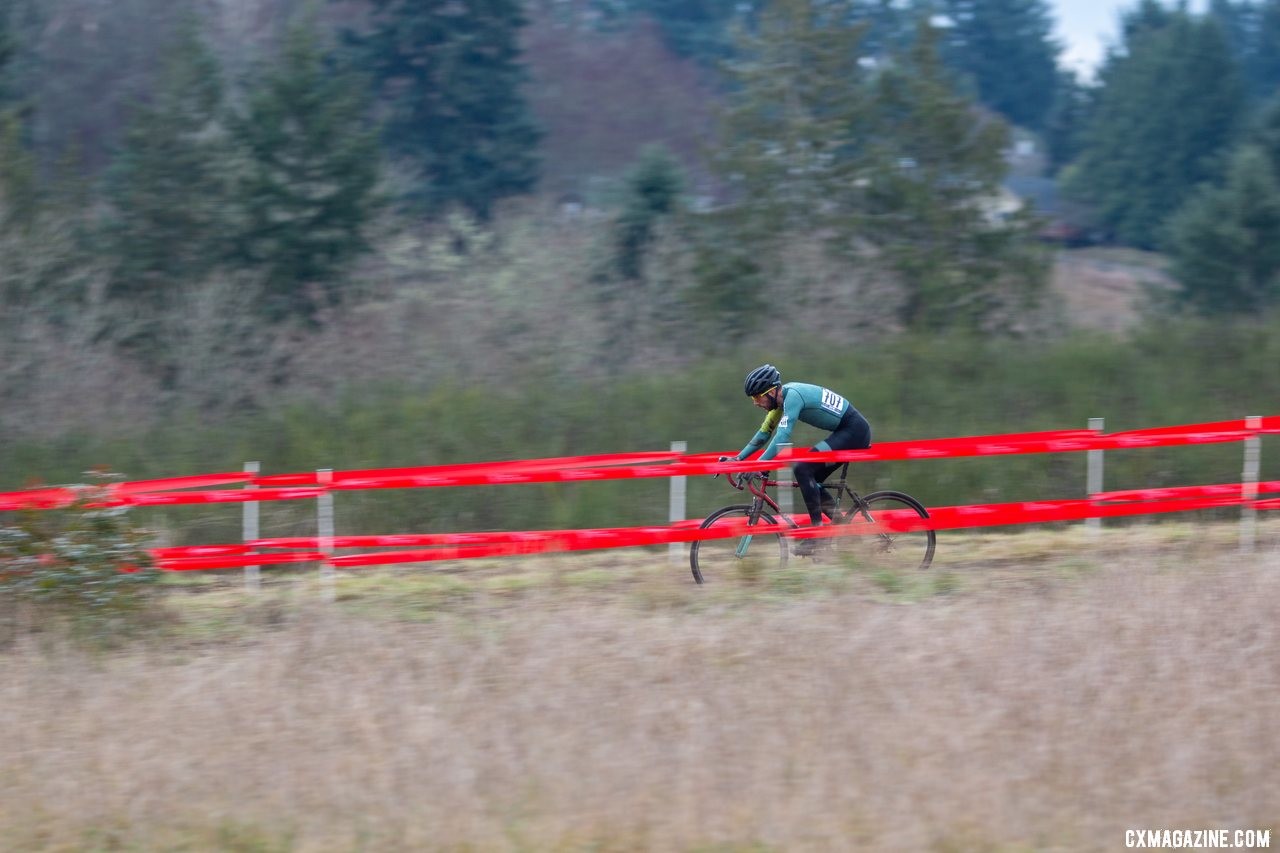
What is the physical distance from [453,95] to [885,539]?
33.3 metres

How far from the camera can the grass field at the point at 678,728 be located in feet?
17.2

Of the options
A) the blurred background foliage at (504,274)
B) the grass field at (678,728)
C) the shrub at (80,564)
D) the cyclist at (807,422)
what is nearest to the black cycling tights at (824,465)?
the cyclist at (807,422)

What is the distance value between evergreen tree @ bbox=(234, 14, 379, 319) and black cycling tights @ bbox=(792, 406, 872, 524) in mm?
20741

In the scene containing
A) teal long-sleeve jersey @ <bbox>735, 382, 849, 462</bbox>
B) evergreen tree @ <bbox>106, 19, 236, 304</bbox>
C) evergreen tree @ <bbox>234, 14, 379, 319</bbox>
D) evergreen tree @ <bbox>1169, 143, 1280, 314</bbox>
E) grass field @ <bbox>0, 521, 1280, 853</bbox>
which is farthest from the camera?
evergreen tree @ <bbox>1169, 143, 1280, 314</bbox>

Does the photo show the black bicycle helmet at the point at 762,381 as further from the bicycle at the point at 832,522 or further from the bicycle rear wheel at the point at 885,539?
the bicycle rear wheel at the point at 885,539

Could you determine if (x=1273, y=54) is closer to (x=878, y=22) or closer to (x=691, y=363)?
(x=878, y=22)

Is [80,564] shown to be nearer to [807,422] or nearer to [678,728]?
[678,728]

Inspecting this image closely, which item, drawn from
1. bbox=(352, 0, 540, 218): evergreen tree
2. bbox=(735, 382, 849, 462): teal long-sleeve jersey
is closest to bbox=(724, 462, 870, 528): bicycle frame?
bbox=(735, 382, 849, 462): teal long-sleeve jersey

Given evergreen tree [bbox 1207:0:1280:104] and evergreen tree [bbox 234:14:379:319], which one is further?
evergreen tree [bbox 1207:0:1280:104]

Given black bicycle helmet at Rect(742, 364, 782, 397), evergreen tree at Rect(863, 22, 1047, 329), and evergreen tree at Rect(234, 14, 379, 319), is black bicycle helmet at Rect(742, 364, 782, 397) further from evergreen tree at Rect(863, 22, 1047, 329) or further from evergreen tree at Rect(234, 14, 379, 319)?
evergreen tree at Rect(234, 14, 379, 319)

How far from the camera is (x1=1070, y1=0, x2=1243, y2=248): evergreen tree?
169 ft

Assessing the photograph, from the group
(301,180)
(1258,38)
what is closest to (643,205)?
(301,180)

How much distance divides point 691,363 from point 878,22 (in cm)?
4625

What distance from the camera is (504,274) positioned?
29.6m
